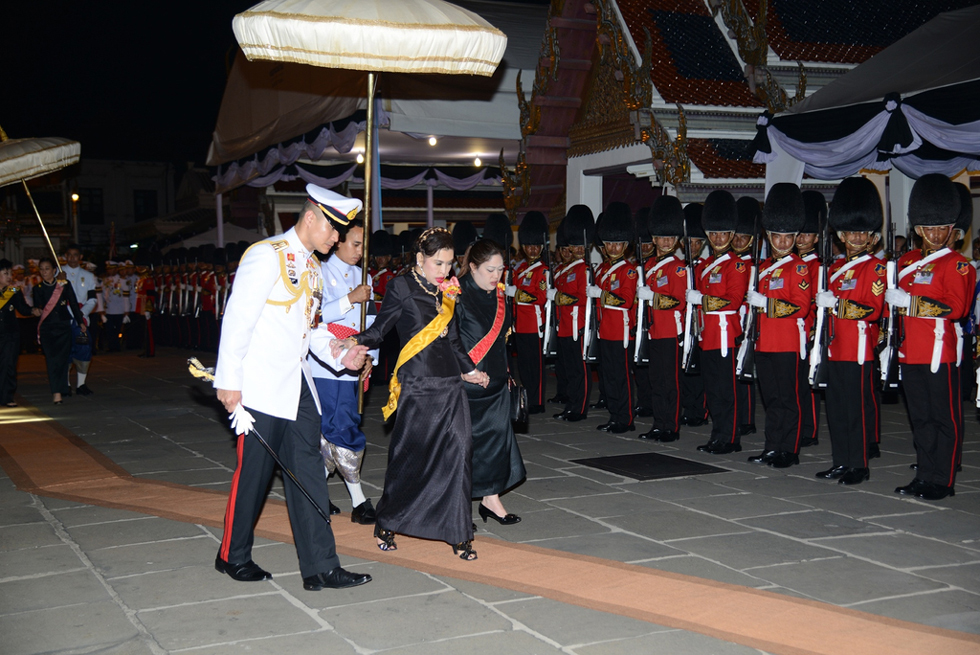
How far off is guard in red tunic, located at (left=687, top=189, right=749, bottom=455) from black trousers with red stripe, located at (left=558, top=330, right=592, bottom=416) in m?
1.63

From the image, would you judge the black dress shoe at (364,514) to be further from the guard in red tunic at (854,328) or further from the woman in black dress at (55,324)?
the woman in black dress at (55,324)

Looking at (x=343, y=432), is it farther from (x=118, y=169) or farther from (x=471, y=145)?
(x=118, y=169)

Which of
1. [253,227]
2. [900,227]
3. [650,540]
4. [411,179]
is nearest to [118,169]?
[253,227]

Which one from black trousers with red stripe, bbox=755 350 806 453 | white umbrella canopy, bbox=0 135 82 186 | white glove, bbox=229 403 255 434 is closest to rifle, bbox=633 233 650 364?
black trousers with red stripe, bbox=755 350 806 453

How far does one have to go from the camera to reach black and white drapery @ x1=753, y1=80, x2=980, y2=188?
23.9 ft

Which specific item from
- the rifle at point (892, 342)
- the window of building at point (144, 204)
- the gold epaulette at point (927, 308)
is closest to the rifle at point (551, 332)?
the rifle at point (892, 342)

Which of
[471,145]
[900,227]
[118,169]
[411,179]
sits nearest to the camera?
[900,227]

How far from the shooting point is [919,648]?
12.0 feet

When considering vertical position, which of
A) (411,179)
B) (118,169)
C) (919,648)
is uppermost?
(118,169)

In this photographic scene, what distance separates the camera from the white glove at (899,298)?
6316mm

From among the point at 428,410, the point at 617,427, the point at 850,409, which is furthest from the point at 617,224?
the point at 428,410

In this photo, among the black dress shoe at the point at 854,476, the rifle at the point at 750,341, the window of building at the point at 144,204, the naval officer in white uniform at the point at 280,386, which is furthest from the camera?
the window of building at the point at 144,204

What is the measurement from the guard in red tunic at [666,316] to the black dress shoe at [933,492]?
2413mm

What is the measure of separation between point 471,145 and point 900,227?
6.54 metres
